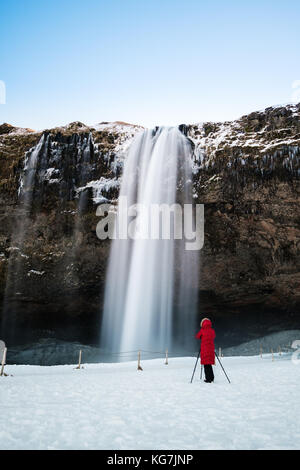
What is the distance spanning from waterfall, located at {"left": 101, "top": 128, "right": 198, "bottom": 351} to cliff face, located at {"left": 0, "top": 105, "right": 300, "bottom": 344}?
3.03ft

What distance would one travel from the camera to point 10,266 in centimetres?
2572

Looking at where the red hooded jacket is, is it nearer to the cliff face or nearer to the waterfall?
the waterfall

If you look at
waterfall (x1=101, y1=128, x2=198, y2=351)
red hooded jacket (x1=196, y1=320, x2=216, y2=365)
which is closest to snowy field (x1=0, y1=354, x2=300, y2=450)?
red hooded jacket (x1=196, y1=320, x2=216, y2=365)

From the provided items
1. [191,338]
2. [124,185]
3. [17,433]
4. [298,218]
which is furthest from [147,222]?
[17,433]

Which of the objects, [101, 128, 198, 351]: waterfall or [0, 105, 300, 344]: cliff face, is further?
[101, 128, 198, 351]: waterfall

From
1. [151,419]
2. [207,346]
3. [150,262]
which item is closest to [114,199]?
[150,262]

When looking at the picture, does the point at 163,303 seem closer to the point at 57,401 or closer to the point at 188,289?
the point at 188,289

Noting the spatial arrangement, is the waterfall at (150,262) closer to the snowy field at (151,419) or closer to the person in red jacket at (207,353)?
the person in red jacket at (207,353)

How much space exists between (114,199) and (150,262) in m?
5.59

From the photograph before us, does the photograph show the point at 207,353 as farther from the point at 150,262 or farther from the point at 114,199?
the point at 114,199

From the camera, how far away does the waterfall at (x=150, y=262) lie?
2420 cm

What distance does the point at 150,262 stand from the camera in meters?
25.6

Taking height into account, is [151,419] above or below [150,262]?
below

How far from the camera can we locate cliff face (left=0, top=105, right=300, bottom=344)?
76.1ft
